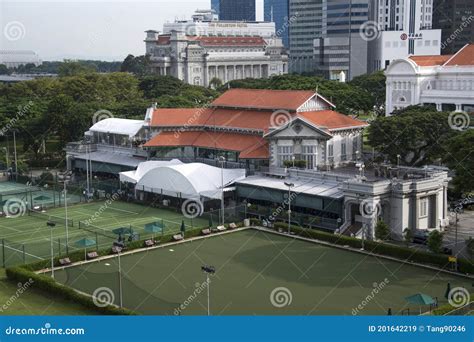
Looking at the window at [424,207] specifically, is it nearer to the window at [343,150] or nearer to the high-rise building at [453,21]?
the window at [343,150]

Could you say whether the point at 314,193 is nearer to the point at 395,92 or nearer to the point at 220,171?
the point at 220,171

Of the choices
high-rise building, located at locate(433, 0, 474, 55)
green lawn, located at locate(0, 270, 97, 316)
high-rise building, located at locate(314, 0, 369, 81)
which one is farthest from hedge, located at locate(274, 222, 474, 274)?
high-rise building, located at locate(314, 0, 369, 81)

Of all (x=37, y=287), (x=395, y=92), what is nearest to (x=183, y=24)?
(x=395, y=92)

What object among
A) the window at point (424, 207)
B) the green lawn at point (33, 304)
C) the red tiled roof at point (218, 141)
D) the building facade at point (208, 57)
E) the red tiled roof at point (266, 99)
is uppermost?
the building facade at point (208, 57)

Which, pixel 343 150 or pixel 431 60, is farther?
Answer: pixel 431 60

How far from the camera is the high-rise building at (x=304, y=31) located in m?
162

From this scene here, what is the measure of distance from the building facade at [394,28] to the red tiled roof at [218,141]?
→ 83.4 metres

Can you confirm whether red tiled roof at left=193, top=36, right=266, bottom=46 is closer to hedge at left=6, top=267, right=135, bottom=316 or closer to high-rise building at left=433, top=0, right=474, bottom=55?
high-rise building at left=433, top=0, right=474, bottom=55

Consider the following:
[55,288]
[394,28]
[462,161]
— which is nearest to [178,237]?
[55,288]

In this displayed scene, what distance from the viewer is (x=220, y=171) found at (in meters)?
49.0

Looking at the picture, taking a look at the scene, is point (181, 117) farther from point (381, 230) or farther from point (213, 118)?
point (381, 230)

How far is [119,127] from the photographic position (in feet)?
207

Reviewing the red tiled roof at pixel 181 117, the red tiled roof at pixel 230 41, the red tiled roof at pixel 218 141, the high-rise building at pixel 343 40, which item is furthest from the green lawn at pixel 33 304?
the red tiled roof at pixel 230 41

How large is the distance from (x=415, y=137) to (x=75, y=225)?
23244 mm
